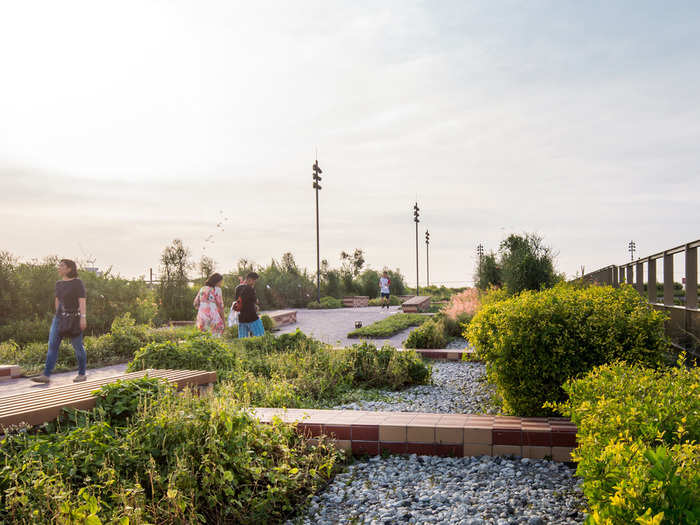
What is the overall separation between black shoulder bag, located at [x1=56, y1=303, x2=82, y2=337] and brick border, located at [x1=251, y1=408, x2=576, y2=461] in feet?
17.3

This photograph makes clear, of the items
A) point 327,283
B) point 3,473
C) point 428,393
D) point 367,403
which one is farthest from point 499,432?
point 327,283

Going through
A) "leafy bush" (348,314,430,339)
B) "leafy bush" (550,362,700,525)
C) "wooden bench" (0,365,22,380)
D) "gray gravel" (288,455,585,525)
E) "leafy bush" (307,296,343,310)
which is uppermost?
"leafy bush" (550,362,700,525)

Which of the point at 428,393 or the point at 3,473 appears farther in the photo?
the point at 428,393

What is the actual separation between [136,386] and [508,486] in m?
2.76

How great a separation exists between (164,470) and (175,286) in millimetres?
17003

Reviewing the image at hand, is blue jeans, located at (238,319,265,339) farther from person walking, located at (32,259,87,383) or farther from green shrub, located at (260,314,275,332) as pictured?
green shrub, located at (260,314,275,332)

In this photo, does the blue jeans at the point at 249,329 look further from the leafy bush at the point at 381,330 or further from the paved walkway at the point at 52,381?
the leafy bush at the point at 381,330

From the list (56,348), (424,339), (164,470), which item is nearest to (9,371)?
(56,348)

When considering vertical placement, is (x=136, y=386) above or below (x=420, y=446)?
above

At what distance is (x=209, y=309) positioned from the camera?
10.4m

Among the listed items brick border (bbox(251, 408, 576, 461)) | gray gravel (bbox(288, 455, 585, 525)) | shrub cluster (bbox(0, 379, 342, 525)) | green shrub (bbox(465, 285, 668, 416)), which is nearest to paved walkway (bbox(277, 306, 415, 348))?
green shrub (bbox(465, 285, 668, 416))

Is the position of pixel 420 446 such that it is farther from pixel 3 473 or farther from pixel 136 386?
pixel 3 473

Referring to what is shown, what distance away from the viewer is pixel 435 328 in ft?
35.1

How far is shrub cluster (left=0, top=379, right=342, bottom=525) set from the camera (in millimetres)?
2686
